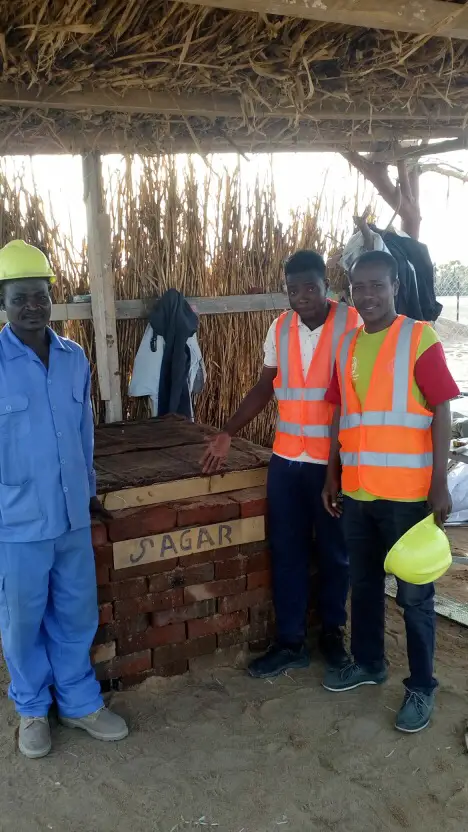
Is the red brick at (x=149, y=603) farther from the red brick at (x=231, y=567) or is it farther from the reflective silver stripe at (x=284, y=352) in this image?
the reflective silver stripe at (x=284, y=352)

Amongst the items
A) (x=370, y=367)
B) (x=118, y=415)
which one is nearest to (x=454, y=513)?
(x=118, y=415)

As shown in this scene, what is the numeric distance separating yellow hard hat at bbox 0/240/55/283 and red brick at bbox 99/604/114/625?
1496 mm

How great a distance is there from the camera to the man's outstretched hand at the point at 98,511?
3.00 meters

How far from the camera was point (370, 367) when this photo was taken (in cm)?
287

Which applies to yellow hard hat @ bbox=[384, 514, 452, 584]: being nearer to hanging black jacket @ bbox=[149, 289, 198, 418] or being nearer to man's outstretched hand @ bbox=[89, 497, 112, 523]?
man's outstretched hand @ bbox=[89, 497, 112, 523]

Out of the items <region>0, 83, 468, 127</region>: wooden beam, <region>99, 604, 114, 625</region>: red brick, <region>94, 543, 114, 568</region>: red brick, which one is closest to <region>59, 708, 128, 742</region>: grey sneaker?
<region>99, 604, 114, 625</region>: red brick

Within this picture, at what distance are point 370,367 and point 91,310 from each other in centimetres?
246

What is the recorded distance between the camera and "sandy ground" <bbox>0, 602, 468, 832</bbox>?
241cm

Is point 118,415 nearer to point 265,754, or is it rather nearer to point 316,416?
point 316,416

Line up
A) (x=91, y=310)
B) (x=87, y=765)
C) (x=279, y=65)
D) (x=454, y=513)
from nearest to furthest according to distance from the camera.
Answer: (x=87, y=765) → (x=279, y=65) → (x=91, y=310) → (x=454, y=513)

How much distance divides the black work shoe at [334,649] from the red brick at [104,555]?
1.18 meters

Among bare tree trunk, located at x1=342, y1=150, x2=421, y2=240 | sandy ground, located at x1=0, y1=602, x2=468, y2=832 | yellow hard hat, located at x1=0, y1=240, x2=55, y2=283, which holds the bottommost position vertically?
sandy ground, located at x1=0, y1=602, x2=468, y2=832

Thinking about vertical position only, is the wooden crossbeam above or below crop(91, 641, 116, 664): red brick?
above

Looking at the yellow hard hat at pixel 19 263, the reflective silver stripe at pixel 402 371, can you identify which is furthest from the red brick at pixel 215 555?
the yellow hard hat at pixel 19 263
